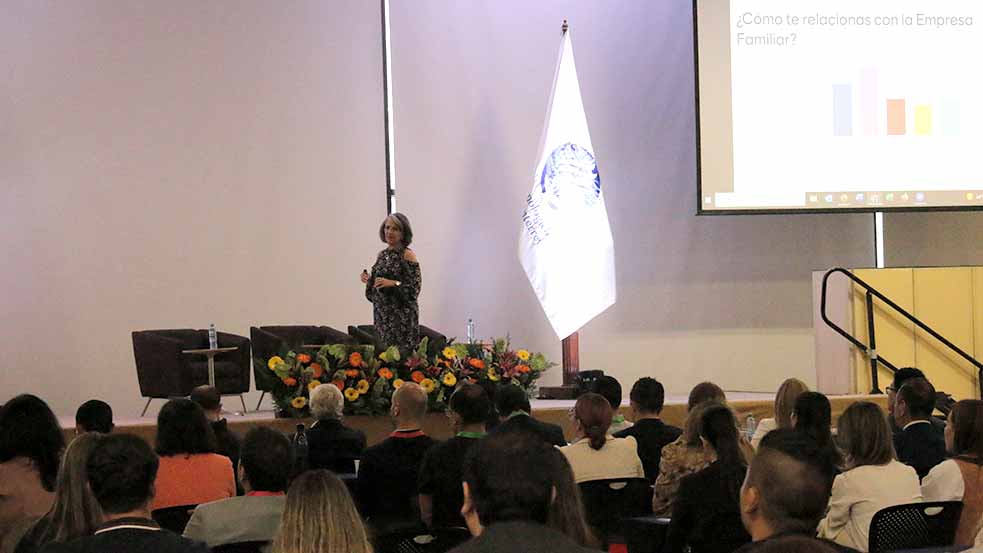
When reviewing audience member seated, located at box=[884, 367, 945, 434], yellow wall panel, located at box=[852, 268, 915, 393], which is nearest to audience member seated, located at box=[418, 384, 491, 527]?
audience member seated, located at box=[884, 367, 945, 434]

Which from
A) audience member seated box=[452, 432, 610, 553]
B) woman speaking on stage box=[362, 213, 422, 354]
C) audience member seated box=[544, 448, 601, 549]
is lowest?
audience member seated box=[544, 448, 601, 549]

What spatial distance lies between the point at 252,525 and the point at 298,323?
278 inches

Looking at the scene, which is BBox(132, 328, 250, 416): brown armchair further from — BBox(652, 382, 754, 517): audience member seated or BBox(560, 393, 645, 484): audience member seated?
BBox(652, 382, 754, 517): audience member seated

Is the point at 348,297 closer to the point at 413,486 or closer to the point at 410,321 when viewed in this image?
the point at 410,321

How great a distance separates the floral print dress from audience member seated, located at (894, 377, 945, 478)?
3.70m

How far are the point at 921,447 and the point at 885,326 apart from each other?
13.7 feet

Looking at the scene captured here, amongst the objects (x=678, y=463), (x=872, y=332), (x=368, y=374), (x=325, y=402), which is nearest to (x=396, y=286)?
(x=368, y=374)

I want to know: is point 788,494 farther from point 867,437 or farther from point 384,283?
point 384,283

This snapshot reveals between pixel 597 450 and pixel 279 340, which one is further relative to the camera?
pixel 279 340

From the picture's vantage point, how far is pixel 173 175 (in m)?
10.2

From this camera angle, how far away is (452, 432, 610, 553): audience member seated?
6.61 feet

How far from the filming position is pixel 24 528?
11.0ft

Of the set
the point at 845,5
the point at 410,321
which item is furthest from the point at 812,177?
the point at 410,321

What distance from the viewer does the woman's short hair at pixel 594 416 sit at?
470cm
